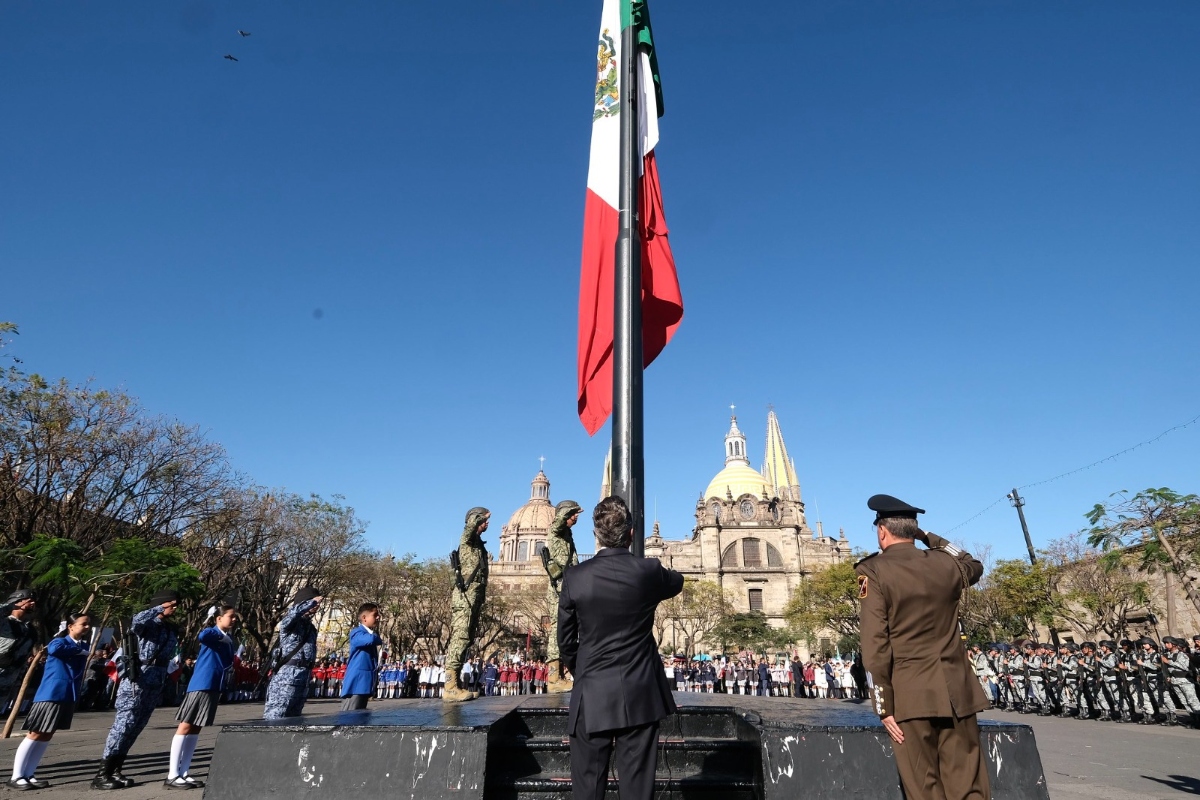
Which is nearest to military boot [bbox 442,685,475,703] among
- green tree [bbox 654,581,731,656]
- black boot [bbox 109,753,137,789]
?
black boot [bbox 109,753,137,789]

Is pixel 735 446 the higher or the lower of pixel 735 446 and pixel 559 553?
the higher

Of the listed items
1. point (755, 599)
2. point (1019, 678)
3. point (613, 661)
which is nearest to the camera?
point (613, 661)

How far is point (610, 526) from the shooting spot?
3.17 meters

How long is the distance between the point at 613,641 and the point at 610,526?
52cm

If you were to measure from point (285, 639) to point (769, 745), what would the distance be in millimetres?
4928

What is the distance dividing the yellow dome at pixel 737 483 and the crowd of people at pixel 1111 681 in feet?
157

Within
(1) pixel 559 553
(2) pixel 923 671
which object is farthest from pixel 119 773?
(2) pixel 923 671

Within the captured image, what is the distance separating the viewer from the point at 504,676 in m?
26.0

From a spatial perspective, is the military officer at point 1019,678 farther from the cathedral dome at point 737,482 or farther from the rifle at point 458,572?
the cathedral dome at point 737,482

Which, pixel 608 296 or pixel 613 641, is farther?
pixel 608 296

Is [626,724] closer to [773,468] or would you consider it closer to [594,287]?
[594,287]

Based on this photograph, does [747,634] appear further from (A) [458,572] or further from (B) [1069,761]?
(A) [458,572]

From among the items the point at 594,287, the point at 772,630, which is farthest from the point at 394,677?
the point at 772,630

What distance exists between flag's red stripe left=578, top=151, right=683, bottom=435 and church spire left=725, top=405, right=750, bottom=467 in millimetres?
69766
